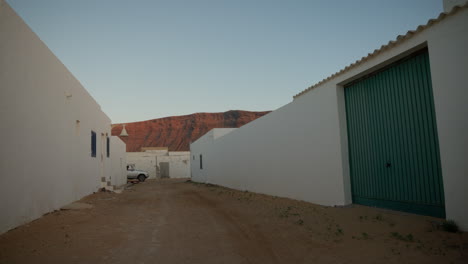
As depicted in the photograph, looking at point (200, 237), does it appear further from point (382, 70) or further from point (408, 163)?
point (382, 70)

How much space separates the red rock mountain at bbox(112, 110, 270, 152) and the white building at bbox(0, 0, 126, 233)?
196ft

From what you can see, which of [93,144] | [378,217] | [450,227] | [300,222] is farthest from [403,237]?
[93,144]

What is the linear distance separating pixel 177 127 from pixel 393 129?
71.5 meters

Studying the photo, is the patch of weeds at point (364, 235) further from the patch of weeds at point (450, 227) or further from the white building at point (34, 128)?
the white building at point (34, 128)

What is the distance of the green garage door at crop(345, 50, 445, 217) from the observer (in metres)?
5.44

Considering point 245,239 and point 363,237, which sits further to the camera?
point 245,239

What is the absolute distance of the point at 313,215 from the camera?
22.9ft

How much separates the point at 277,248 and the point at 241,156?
12.4 m

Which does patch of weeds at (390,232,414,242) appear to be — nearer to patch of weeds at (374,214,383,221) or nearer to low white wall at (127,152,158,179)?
patch of weeds at (374,214,383,221)

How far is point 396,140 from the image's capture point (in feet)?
20.3

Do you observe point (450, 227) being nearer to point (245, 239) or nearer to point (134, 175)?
point (245, 239)

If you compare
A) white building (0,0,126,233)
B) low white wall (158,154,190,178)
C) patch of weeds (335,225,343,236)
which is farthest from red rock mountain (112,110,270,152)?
patch of weeds (335,225,343,236)

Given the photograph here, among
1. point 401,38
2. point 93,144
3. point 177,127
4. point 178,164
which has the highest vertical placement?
point 177,127

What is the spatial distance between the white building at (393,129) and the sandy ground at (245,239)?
1.81ft
